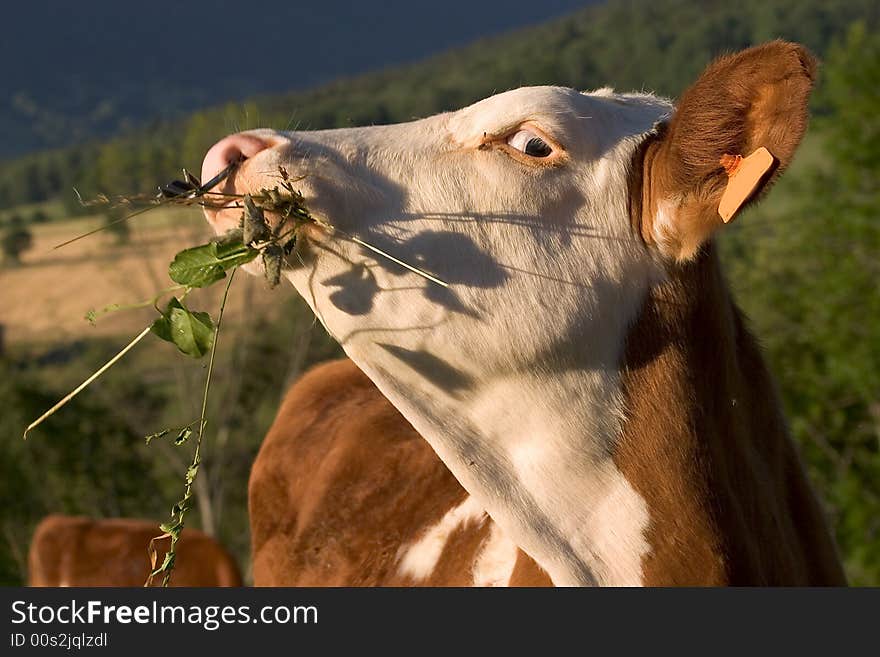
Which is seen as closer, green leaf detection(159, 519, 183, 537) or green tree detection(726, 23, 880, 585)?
green leaf detection(159, 519, 183, 537)

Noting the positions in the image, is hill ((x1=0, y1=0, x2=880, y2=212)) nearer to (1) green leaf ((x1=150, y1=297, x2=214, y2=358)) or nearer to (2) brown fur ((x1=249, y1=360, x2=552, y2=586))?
(2) brown fur ((x1=249, y1=360, x2=552, y2=586))

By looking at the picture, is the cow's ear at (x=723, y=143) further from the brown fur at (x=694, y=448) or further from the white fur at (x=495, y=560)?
the white fur at (x=495, y=560)

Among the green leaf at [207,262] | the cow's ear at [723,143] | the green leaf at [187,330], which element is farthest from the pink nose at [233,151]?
the cow's ear at [723,143]

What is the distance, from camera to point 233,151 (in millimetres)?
3238

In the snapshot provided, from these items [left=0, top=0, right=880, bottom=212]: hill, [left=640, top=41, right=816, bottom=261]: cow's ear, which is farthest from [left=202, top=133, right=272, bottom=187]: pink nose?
[left=0, top=0, right=880, bottom=212]: hill

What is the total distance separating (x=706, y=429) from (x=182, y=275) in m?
1.71

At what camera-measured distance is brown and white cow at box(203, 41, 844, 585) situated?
3.22 m

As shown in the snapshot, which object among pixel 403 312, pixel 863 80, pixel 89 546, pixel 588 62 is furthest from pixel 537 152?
pixel 588 62

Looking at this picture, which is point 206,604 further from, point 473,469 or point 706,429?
point 706,429

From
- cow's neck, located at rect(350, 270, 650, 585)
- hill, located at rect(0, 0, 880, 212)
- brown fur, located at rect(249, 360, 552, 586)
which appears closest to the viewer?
cow's neck, located at rect(350, 270, 650, 585)

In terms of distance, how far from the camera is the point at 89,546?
12219mm

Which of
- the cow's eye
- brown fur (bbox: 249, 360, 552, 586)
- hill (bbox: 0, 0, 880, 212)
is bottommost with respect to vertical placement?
hill (bbox: 0, 0, 880, 212)

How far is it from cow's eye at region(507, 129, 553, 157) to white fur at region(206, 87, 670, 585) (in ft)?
0.11

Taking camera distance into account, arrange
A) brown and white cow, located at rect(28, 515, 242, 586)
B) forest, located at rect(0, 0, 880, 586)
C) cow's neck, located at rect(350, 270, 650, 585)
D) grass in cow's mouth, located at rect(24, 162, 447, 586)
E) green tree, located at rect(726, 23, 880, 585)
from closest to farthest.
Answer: grass in cow's mouth, located at rect(24, 162, 447, 586), cow's neck, located at rect(350, 270, 650, 585), brown and white cow, located at rect(28, 515, 242, 586), green tree, located at rect(726, 23, 880, 585), forest, located at rect(0, 0, 880, 586)
